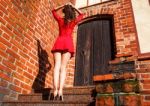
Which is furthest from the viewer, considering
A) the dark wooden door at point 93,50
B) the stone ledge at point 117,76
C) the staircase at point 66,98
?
the dark wooden door at point 93,50

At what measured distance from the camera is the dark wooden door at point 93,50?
554 centimetres

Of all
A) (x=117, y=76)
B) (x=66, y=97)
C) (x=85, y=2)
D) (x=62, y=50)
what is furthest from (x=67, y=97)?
(x=85, y=2)

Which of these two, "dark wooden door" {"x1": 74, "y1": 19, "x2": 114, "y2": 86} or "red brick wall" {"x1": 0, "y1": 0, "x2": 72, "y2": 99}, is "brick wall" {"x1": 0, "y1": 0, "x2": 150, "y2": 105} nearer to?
"red brick wall" {"x1": 0, "y1": 0, "x2": 72, "y2": 99}

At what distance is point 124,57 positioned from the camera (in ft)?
7.71

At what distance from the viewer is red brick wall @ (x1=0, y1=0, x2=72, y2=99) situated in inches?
135

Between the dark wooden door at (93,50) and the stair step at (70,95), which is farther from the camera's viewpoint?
the dark wooden door at (93,50)

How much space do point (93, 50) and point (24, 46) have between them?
2427mm

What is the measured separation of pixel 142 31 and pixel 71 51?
205 centimetres

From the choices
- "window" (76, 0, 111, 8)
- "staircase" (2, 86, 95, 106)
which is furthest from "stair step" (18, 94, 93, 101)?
"window" (76, 0, 111, 8)

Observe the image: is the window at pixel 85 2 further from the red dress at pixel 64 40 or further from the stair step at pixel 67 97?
the stair step at pixel 67 97

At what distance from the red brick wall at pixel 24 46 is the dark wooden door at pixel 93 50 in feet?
3.45

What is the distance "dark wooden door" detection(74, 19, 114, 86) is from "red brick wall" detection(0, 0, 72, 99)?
1.05 meters

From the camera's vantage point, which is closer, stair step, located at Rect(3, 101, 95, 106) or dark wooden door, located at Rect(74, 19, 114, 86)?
stair step, located at Rect(3, 101, 95, 106)

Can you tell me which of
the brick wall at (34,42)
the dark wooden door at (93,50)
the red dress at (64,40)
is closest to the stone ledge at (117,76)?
the brick wall at (34,42)
